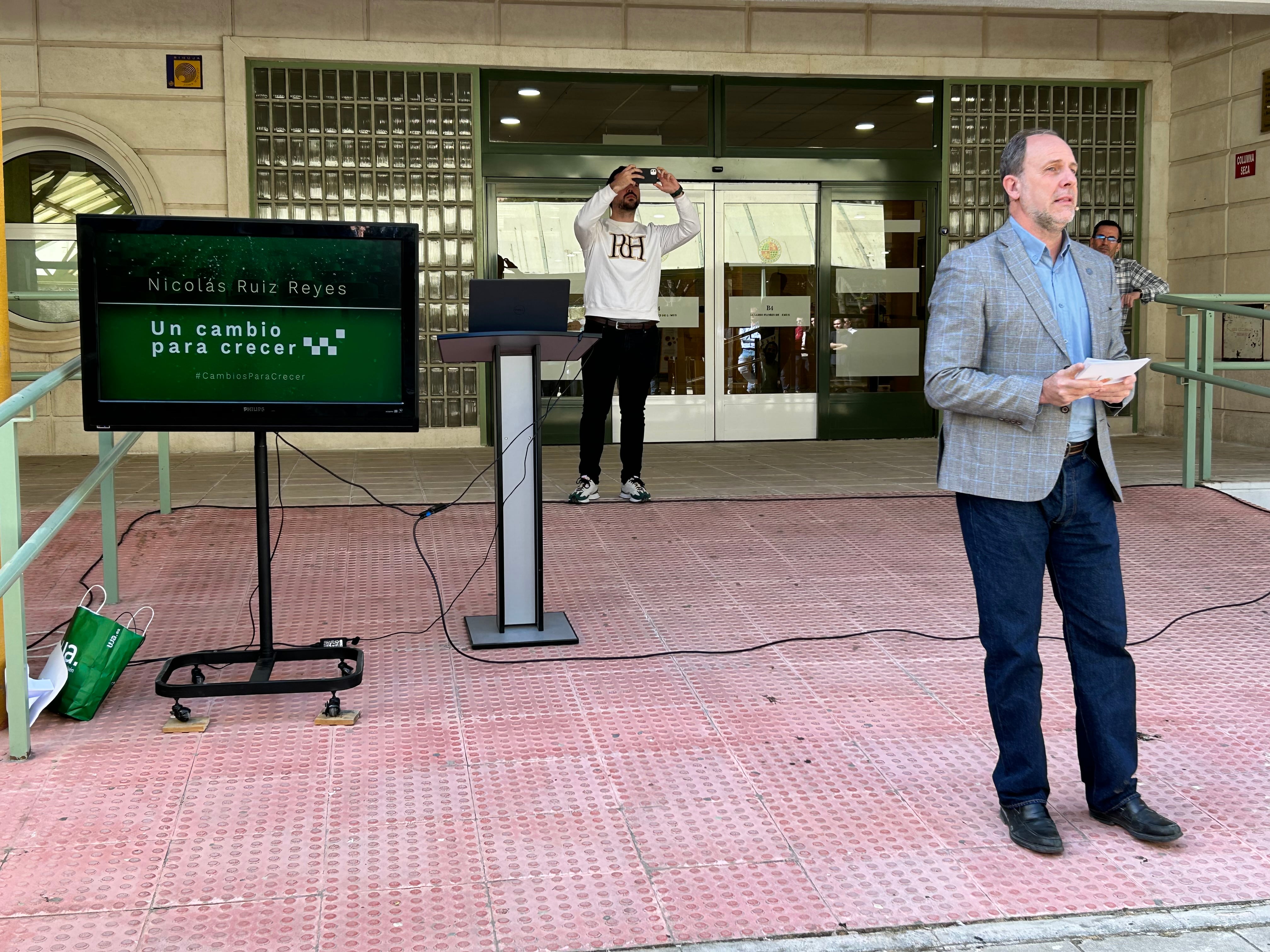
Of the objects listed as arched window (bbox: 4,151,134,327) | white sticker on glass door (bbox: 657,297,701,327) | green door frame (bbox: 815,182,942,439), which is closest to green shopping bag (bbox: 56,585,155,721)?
arched window (bbox: 4,151,134,327)

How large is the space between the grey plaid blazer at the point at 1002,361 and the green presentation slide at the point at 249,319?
1.74 m

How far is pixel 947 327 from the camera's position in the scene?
2.92 metres

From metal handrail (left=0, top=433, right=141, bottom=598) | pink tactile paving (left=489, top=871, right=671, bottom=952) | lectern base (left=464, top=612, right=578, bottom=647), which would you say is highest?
metal handrail (left=0, top=433, right=141, bottom=598)

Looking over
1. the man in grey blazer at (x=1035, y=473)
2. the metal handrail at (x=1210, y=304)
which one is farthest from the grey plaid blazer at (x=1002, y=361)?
the metal handrail at (x=1210, y=304)

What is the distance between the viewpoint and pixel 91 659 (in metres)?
3.79

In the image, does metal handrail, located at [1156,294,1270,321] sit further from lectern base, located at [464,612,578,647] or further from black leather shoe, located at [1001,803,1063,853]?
black leather shoe, located at [1001,803,1063,853]

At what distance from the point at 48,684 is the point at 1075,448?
2.88m

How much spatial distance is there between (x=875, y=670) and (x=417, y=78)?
289 inches

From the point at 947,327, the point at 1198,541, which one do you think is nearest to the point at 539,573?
the point at 947,327

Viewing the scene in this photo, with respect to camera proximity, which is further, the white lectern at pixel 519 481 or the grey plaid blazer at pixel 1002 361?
the white lectern at pixel 519 481

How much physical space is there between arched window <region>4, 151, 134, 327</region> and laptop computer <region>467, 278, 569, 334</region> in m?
6.30

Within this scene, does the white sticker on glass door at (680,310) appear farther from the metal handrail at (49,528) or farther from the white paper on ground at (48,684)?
the white paper on ground at (48,684)

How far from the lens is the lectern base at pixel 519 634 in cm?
455

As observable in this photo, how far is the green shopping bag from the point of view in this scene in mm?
3758
